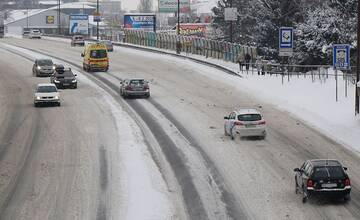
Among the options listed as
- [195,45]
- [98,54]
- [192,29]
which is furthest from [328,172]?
[192,29]

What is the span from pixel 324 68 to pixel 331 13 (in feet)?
32.5

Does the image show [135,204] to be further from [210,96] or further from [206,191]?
[210,96]

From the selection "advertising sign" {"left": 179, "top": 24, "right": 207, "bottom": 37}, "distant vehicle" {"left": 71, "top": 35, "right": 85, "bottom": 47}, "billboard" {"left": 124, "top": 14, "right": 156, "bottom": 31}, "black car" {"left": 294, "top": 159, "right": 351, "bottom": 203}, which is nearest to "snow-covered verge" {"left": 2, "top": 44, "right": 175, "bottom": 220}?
"black car" {"left": 294, "top": 159, "right": 351, "bottom": 203}

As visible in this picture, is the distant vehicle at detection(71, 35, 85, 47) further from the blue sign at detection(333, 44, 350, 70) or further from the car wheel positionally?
the car wheel

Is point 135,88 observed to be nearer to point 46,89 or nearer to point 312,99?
point 46,89

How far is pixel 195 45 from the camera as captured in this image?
86500 mm

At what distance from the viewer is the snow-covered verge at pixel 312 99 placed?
131ft

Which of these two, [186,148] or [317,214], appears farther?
[186,148]

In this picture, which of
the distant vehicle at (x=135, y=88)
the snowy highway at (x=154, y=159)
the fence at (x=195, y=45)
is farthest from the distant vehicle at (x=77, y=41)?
the distant vehicle at (x=135, y=88)

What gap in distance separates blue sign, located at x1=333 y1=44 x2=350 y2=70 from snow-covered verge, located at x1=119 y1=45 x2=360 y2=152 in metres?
3.15

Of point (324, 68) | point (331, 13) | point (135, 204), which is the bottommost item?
point (135, 204)

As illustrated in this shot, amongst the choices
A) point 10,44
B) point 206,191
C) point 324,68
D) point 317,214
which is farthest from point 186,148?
point 10,44

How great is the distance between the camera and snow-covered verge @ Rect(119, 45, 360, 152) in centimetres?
4002

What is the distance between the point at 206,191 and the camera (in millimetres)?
28234
